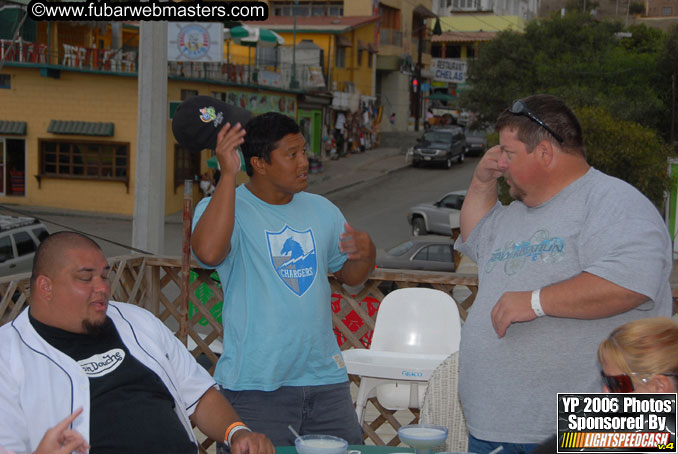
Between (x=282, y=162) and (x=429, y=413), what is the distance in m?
1.21

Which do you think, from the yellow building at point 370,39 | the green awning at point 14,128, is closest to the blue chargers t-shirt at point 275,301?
the green awning at point 14,128

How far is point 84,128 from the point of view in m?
24.8

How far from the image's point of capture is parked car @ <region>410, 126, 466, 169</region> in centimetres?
3834

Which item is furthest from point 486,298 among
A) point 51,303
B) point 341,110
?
point 341,110

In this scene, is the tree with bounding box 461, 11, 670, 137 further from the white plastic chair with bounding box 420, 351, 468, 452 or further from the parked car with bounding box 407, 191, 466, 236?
the white plastic chair with bounding box 420, 351, 468, 452

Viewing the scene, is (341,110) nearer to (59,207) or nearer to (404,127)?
(404,127)

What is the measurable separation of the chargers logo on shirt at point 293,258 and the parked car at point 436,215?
1901 cm

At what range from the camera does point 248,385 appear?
3398 mm

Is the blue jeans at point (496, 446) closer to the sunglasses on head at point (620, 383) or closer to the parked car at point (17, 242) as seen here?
the sunglasses on head at point (620, 383)

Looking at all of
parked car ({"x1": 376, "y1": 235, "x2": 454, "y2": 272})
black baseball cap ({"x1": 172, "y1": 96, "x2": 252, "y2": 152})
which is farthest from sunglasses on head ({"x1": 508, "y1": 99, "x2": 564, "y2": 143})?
parked car ({"x1": 376, "y1": 235, "x2": 454, "y2": 272})

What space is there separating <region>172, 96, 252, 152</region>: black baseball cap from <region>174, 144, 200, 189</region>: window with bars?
22273 mm

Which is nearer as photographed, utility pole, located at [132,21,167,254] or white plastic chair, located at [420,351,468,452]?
white plastic chair, located at [420,351,468,452]

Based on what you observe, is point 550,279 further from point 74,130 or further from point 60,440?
point 74,130

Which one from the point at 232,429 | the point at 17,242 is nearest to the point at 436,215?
the point at 17,242
